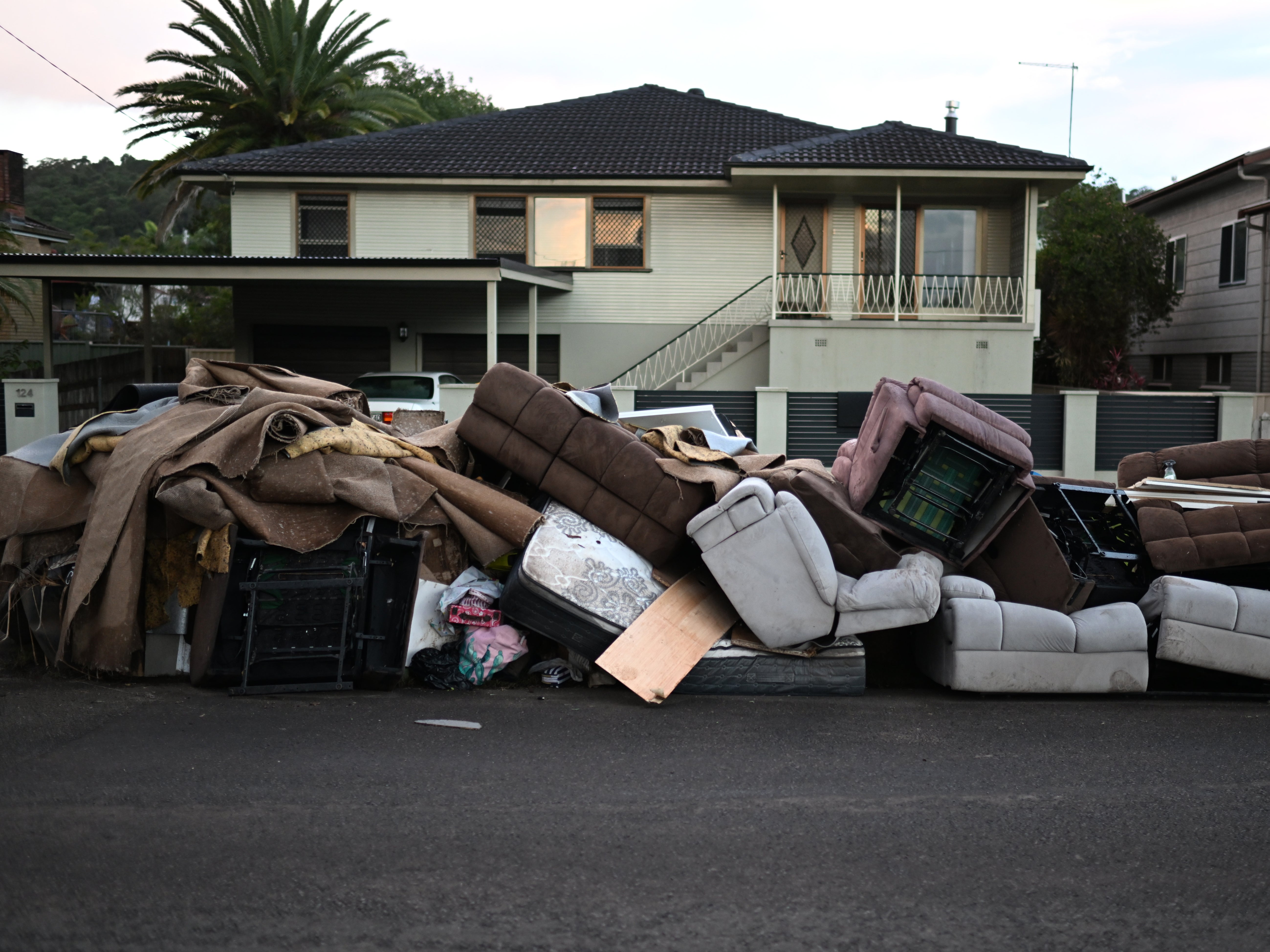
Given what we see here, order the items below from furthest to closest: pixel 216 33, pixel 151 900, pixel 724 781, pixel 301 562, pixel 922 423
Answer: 1. pixel 216 33
2. pixel 922 423
3. pixel 301 562
4. pixel 724 781
5. pixel 151 900

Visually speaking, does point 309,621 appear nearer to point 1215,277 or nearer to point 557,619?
point 557,619

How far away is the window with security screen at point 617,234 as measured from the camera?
71.5 feet

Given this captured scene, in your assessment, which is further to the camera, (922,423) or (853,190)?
(853,190)

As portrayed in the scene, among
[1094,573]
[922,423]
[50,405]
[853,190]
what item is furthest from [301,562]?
[853,190]

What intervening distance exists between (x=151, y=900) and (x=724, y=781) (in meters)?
2.18

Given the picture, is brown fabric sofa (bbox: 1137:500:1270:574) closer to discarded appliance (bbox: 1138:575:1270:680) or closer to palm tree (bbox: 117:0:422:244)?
discarded appliance (bbox: 1138:575:1270:680)

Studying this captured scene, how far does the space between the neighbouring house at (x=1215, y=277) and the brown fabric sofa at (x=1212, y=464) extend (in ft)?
48.0

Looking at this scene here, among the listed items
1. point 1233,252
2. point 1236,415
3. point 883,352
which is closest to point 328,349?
point 883,352

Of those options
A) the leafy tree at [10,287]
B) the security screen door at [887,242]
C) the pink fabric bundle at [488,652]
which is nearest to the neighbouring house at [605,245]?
the security screen door at [887,242]

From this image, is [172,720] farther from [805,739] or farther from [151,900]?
[805,739]

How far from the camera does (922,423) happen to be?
6336 mm

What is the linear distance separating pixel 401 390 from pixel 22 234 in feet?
69.3

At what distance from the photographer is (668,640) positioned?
5863 millimetres

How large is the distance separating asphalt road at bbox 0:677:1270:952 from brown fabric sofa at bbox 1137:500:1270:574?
0.90 m
